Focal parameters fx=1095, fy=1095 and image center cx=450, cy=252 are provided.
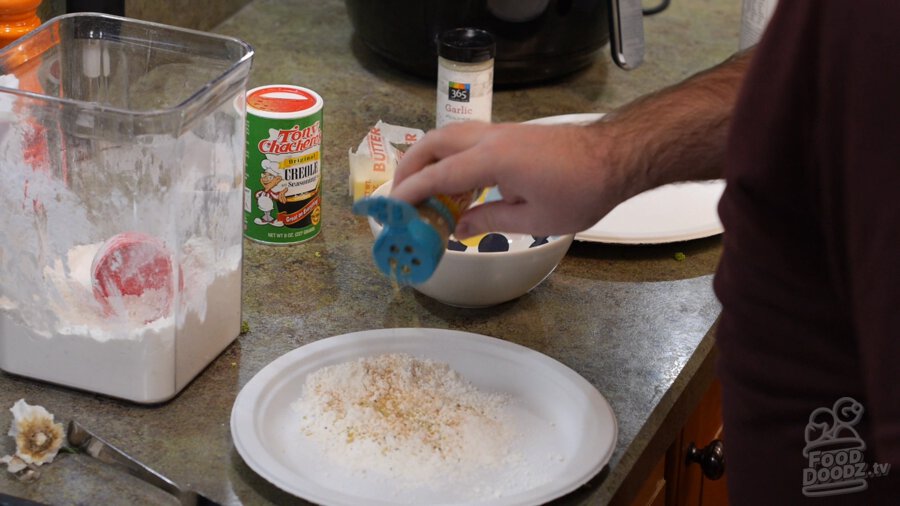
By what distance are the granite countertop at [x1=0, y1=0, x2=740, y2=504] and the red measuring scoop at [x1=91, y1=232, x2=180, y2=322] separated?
0.32 feet

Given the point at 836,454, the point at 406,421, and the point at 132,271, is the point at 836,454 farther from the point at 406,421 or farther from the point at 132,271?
the point at 132,271

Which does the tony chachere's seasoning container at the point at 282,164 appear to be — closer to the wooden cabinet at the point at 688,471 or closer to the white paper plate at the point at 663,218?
the white paper plate at the point at 663,218

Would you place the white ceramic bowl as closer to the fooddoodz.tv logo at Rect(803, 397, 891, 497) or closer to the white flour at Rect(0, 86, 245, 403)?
the white flour at Rect(0, 86, 245, 403)

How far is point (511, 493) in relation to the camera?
79 centimetres

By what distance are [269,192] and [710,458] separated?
500 mm

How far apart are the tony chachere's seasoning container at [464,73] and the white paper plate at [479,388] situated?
0.36 m

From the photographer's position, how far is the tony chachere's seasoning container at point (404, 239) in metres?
0.71

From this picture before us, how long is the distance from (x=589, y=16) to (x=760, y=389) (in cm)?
82

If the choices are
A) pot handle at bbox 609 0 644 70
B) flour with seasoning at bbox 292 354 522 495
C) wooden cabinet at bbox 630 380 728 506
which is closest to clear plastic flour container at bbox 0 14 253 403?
flour with seasoning at bbox 292 354 522 495

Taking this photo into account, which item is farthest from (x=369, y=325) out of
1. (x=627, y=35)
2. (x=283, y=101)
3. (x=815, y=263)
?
(x=627, y=35)

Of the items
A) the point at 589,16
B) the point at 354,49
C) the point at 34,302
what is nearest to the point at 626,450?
the point at 34,302

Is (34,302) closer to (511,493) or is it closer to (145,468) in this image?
(145,468)

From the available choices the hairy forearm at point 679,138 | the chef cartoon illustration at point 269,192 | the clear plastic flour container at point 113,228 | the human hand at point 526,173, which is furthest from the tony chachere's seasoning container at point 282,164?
the hairy forearm at point 679,138

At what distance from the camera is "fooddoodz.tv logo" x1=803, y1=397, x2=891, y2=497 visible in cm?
70
